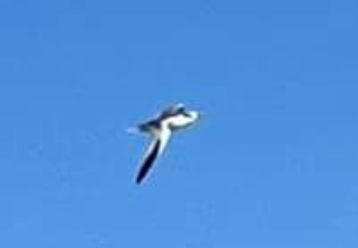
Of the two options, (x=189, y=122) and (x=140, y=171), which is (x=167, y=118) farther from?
(x=140, y=171)

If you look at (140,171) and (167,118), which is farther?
(167,118)

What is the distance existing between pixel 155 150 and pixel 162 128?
610mm

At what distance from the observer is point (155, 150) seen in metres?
24.9

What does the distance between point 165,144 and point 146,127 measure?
1017mm

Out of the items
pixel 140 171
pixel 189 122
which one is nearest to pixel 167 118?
pixel 189 122

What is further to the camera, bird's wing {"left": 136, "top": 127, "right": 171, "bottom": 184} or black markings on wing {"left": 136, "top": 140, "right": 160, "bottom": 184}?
bird's wing {"left": 136, "top": 127, "right": 171, "bottom": 184}

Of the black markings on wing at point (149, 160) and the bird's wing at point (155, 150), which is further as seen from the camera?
the bird's wing at point (155, 150)

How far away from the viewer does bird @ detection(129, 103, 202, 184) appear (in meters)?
24.6

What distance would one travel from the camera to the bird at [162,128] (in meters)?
24.6

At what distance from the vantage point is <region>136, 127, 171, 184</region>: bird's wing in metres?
24.4

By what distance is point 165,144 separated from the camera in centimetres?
2464

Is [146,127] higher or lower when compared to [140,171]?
higher

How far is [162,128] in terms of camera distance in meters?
25.2

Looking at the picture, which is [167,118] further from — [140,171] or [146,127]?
[140,171]
